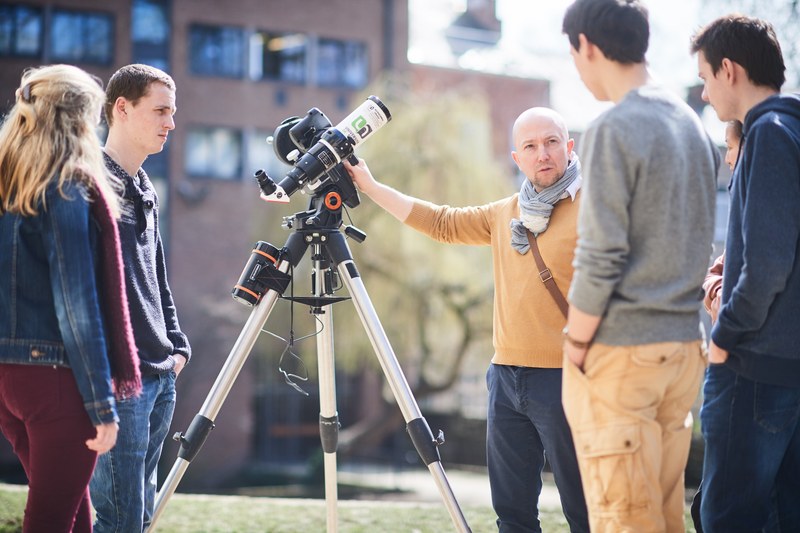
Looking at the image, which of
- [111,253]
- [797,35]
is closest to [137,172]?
[111,253]

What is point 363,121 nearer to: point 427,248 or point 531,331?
point 531,331

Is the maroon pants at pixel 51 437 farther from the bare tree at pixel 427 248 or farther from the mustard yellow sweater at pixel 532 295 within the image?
the bare tree at pixel 427 248

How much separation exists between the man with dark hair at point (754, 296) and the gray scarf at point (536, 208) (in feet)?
2.41

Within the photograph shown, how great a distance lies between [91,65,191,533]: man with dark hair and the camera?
301 cm

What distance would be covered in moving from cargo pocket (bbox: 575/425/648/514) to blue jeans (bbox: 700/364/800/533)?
0.41m

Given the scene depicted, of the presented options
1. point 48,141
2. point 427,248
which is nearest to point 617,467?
point 48,141

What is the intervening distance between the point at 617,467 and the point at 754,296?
64 cm

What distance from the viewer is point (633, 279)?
7.90 ft

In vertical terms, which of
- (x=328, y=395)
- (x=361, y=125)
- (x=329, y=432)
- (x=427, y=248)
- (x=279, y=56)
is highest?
(x=279, y=56)

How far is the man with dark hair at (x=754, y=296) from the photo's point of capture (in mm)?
2541

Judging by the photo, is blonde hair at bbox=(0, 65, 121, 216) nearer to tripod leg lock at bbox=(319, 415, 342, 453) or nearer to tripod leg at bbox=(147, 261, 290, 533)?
tripod leg at bbox=(147, 261, 290, 533)

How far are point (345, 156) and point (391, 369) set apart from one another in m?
0.84

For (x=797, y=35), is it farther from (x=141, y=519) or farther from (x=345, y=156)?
(x=141, y=519)

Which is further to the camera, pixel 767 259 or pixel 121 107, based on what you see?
pixel 121 107
